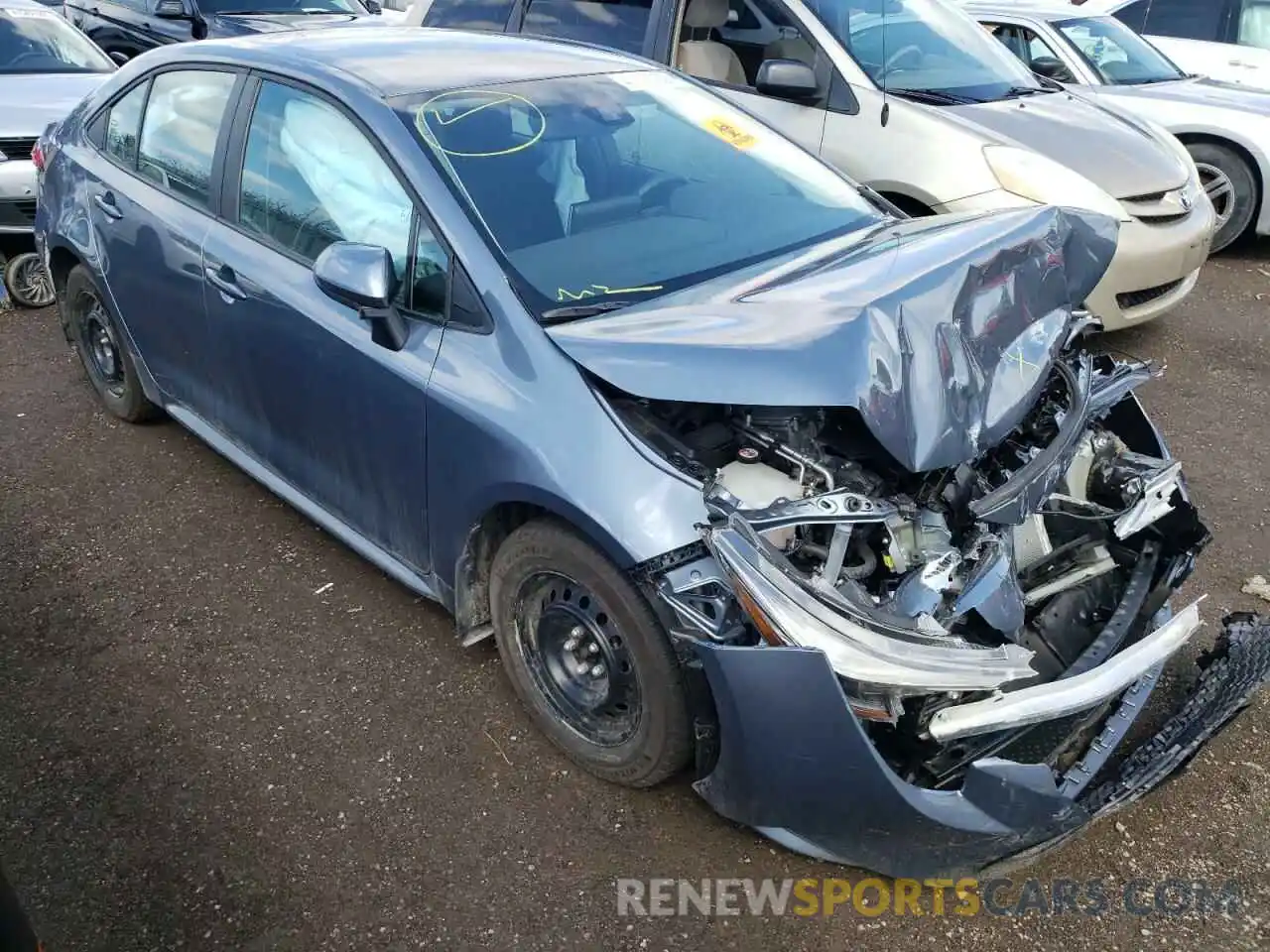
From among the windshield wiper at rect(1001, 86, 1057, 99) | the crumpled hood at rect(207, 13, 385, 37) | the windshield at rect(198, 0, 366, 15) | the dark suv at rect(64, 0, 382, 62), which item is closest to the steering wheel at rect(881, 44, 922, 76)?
the windshield wiper at rect(1001, 86, 1057, 99)

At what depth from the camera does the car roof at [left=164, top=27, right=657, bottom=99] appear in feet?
9.96

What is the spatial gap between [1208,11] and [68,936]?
33.2ft

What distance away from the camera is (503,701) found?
3.06 meters

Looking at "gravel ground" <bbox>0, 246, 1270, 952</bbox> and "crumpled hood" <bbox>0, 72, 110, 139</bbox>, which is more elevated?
"crumpled hood" <bbox>0, 72, 110, 139</bbox>

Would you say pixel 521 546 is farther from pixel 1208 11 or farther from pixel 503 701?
pixel 1208 11

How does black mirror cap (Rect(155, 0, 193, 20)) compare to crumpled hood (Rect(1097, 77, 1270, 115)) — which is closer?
crumpled hood (Rect(1097, 77, 1270, 115))

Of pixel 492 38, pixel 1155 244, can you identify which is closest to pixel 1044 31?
pixel 1155 244

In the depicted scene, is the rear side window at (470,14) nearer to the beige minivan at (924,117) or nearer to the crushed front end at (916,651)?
the beige minivan at (924,117)

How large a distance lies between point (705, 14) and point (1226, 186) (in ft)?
13.8

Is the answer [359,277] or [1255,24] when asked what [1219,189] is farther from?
[359,277]

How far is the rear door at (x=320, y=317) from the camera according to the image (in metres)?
2.78

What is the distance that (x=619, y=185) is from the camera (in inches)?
119

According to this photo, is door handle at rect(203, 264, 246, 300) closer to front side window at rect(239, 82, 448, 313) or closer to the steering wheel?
front side window at rect(239, 82, 448, 313)

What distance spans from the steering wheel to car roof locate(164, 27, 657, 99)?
2.26m
